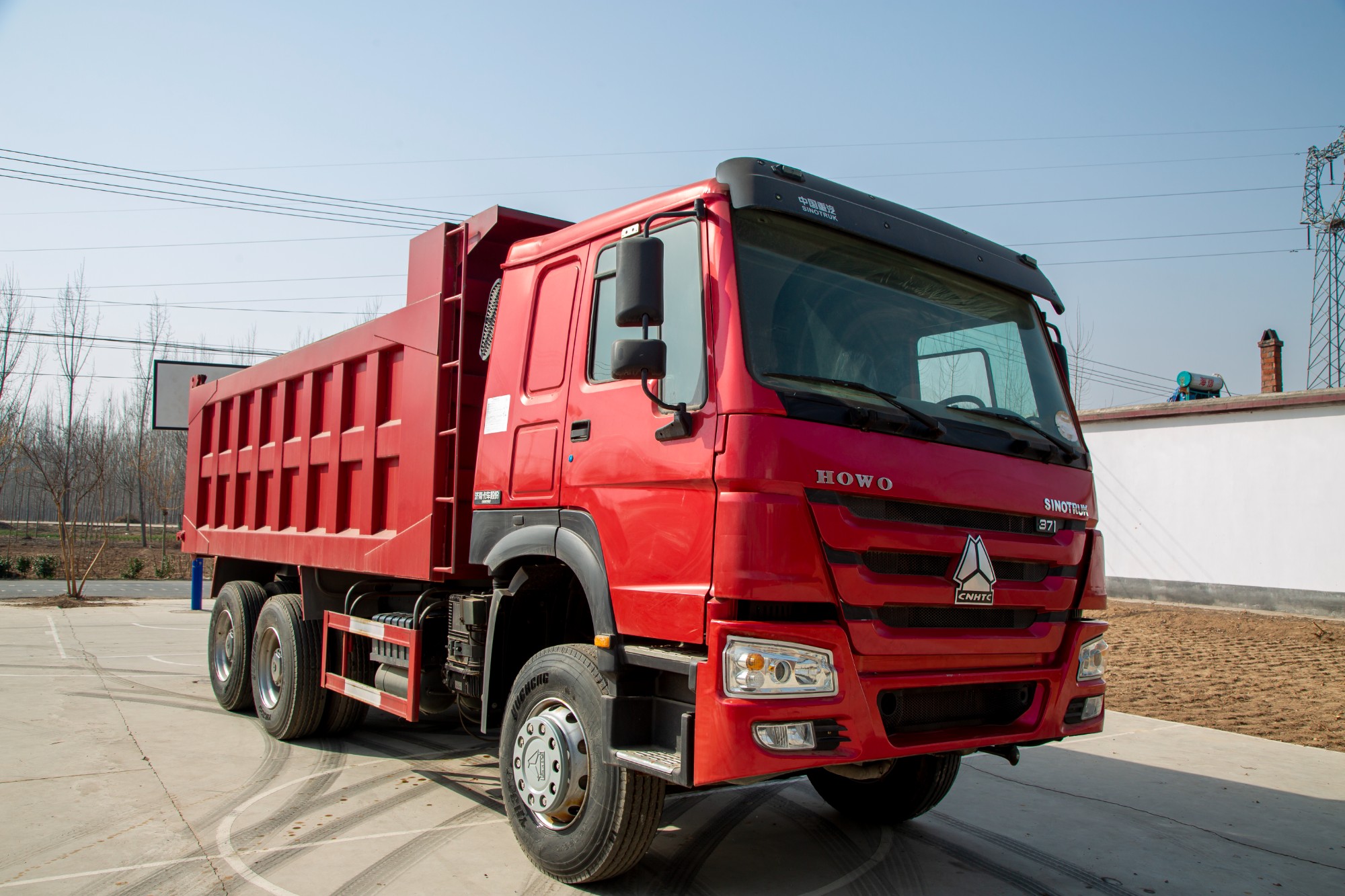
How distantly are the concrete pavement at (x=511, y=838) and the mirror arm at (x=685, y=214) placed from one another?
2797mm

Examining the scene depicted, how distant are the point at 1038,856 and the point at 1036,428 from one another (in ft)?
7.22

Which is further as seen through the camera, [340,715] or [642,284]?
[340,715]

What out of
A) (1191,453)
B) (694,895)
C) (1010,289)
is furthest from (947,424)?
(1191,453)

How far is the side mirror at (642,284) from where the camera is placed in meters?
3.54

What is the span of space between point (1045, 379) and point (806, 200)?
5.50 feet

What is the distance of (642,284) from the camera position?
3.55 m

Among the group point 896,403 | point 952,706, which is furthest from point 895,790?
point 896,403

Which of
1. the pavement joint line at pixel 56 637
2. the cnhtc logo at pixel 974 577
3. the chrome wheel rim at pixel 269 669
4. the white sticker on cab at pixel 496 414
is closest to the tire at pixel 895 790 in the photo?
the cnhtc logo at pixel 974 577

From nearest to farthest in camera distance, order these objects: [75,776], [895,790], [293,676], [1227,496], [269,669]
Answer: [895,790] < [75,776] < [293,676] < [269,669] < [1227,496]

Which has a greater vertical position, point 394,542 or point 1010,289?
point 1010,289

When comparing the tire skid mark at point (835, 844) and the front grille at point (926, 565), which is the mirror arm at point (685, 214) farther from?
the tire skid mark at point (835, 844)

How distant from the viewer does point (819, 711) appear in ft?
10.8

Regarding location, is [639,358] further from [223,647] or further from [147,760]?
[223,647]

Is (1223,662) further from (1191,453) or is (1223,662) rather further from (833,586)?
(833,586)
